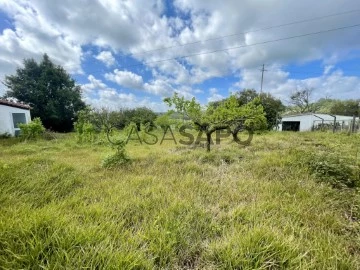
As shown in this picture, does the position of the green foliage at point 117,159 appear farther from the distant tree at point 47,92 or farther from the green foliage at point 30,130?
the distant tree at point 47,92

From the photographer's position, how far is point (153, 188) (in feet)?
10.1

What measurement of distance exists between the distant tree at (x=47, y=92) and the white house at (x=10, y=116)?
4.09 metres

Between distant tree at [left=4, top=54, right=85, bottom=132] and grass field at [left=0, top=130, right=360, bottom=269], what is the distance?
16342mm

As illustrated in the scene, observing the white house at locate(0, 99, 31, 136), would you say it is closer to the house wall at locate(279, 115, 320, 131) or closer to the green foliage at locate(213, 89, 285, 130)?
the green foliage at locate(213, 89, 285, 130)

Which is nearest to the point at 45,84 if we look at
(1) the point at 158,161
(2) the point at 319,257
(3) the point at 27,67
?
(3) the point at 27,67

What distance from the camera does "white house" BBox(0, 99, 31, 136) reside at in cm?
1069

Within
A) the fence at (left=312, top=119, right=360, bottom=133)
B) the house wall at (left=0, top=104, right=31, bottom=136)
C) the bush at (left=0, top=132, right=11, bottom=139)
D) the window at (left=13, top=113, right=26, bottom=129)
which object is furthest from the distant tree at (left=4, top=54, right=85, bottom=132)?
the fence at (left=312, top=119, right=360, bottom=133)

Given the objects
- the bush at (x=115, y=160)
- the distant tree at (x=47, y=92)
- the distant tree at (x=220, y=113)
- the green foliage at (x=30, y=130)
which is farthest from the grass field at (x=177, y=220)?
the distant tree at (x=47, y=92)

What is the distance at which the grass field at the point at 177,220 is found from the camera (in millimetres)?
1578

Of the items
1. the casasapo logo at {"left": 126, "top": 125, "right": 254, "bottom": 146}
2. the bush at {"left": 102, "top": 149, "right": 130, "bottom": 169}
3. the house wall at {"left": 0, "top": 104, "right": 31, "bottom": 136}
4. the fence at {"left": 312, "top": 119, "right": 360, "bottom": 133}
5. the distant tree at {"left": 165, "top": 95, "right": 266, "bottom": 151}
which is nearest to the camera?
the bush at {"left": 102, "top": 149, "right": 130, "bottom": 169}

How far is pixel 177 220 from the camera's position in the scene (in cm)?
214

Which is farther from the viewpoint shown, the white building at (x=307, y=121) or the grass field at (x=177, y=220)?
the white building at (x=307, y=121)

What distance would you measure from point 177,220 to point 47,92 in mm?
20194

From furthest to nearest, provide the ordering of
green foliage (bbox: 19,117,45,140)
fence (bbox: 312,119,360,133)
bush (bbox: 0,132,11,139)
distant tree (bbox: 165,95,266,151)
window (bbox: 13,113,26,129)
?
1. fence (bbox: 312,119,360,133)
2. window (bbox: 13,113,26,129)
3. bush (bbox: 0,132,11,139)
4. green foliage (bbox: 19,117,45,140)
5. distant tree (bbox: 165,95,266,151)
